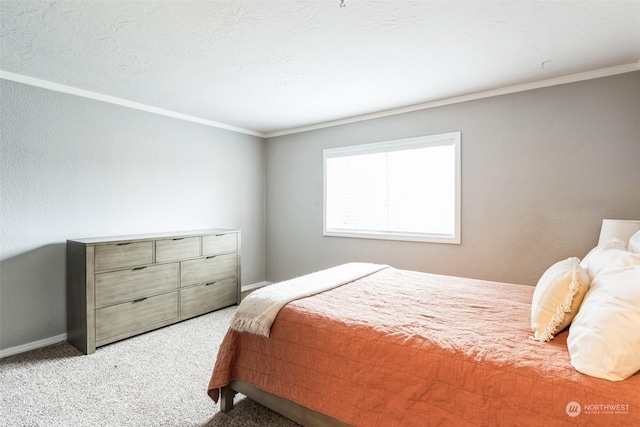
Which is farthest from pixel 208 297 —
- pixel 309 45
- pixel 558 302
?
pixel 558 302

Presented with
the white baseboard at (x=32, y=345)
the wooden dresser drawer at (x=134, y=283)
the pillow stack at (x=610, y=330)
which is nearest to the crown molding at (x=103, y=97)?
the wooden dresser drawer at (x=134, y=283)

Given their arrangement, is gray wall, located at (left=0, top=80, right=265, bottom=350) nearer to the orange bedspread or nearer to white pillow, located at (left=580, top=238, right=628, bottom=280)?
the orange bedspread

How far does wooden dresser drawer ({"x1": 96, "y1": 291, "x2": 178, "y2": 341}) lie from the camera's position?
2.91 meters

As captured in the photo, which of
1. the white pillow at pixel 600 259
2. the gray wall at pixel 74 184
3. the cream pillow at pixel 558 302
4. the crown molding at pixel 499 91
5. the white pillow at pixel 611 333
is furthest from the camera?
the gray wall at pixel 74 184

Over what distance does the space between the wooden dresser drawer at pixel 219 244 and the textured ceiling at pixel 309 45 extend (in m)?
1.57

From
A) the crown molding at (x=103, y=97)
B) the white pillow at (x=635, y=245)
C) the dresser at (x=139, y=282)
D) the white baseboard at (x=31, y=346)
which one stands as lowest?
the white baseboard at (x=31, y=346)

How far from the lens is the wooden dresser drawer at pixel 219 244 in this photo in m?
3.76

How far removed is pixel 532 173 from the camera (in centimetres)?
307

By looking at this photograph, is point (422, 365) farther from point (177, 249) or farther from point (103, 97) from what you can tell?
point (103, 97)

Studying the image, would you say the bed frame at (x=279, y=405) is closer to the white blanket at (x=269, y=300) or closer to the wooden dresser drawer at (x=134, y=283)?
the white blanket at (x=269, y=300)

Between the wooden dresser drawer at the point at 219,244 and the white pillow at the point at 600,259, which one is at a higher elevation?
the white pillow at the point at 600,259

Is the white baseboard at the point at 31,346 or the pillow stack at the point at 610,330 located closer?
the pillow stack at the point at 610,330

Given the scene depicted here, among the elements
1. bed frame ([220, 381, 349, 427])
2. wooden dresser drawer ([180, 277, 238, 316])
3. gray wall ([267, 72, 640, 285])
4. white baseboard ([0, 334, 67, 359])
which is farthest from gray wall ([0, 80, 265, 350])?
gray wall ([267, 72, 640, 285])

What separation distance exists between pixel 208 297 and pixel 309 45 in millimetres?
2906
